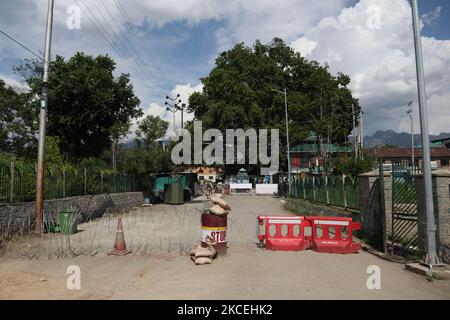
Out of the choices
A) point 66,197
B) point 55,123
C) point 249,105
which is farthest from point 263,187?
point 66,197

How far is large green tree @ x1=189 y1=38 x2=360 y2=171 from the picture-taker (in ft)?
159

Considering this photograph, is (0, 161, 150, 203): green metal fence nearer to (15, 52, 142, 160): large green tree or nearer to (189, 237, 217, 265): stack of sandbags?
(15, 52, 142, 160): large green tree

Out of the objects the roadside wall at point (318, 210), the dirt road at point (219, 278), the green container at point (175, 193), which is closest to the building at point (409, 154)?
the green container at point (175, 193)

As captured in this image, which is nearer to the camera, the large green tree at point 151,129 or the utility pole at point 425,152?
the utility pole at point 425,152

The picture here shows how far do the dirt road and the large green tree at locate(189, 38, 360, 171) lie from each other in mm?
37280

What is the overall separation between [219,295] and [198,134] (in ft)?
141

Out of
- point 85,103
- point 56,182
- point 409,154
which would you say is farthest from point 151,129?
point 409,154

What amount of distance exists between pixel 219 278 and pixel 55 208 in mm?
11374

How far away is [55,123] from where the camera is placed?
2695 cm

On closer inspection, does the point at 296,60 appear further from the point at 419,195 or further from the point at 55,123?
the point at 419,195

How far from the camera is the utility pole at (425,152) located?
26.5ft

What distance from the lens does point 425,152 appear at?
832 centimetres

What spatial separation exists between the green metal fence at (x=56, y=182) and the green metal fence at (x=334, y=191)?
447 inches

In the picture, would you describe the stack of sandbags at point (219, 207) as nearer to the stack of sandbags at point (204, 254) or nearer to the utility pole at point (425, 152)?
the stack of sandbags at point (204, 254)
